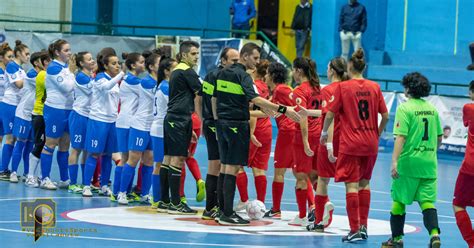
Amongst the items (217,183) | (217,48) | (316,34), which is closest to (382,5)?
(316,34)

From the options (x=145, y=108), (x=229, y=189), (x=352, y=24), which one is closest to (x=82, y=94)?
(x=145, y=108)

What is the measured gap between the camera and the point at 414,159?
11.2m

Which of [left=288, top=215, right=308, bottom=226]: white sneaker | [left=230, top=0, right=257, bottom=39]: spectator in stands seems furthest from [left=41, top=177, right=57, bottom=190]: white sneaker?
[left=230, top=0, right=257, bottom=39]: spectator in stands

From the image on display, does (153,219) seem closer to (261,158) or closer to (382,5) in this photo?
(261,158)

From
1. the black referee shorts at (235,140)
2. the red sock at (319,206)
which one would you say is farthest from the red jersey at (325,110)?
the black referee shorts at (235,140)

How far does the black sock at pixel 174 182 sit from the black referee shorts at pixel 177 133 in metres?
0.21

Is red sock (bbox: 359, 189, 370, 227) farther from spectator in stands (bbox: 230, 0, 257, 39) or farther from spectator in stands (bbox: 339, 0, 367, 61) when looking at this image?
spectator in stands (bbox: 230, 0, 257, 39)

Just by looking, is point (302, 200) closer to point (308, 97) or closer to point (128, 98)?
point (308, 97)

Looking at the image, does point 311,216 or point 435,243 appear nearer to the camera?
point 435,243

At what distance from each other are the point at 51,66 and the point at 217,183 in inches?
154

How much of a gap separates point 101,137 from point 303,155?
→ 11.3ft

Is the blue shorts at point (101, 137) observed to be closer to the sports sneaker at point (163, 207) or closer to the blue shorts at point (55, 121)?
the blue shorts at point (55, 121)

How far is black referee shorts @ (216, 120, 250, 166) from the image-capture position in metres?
12.6

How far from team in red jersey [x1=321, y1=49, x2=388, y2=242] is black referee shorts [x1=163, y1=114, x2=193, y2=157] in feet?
7.53
